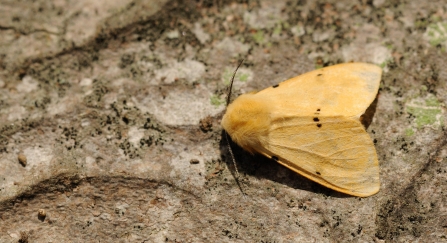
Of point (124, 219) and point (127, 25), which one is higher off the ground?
point (127, 25)

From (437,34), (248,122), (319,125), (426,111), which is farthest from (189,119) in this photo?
(437,34)

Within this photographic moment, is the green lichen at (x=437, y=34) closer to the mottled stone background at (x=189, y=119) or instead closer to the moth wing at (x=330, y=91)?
the mottled stone background at (x=189, y=119)

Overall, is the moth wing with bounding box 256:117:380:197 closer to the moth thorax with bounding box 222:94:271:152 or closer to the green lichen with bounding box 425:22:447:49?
the moth thorax with bounding box 222:94:271:152

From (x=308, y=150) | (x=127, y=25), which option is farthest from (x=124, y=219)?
(x=127, y=25)

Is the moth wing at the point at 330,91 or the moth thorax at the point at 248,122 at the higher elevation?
the moth wing at the point at 330,91

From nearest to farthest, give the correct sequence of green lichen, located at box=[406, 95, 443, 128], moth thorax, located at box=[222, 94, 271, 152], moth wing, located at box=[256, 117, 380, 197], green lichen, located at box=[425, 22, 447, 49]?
moth wing, located at box=[256, 117, 380, 197] < moth thorax, located at box=[222, 94, 271, 152] < green lichen, located at box=[406, 95, 443, 128] < green lichen, located at box=[425, 22, 447, 49]

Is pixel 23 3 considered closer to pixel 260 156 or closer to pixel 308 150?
pixel 260 156

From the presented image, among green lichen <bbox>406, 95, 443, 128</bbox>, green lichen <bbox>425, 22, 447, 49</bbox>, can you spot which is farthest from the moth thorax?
green lichen <bbox>425, 22, 447, 49</bbox>

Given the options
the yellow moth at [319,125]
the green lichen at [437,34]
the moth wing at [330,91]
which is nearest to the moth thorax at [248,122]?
the yellow moth at [319,125]
